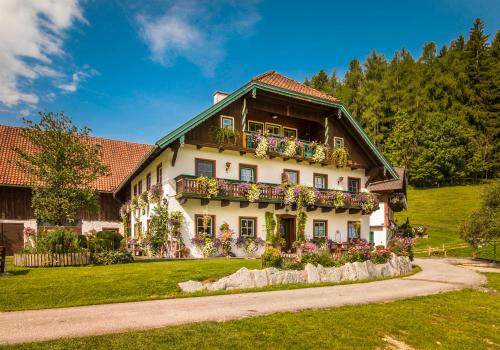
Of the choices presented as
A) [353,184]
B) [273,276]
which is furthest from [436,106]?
[273,276]

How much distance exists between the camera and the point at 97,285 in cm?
1195

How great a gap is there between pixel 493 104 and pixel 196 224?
60.0 meters

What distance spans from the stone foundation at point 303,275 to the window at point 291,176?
344 inches

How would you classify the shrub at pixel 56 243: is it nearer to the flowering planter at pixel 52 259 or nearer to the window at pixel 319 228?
the flowering planter at pixel 52 259

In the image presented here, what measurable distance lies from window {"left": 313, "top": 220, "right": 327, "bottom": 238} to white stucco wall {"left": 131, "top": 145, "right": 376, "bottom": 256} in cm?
30

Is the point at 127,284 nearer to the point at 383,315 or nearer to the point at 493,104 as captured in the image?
the point at 383,315

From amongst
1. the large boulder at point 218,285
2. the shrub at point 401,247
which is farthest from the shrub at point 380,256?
the large boulder at point 218,285

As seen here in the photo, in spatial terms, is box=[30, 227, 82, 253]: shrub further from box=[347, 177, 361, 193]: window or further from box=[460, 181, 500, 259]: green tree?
box=[460, 181, 500, 259]: green tree

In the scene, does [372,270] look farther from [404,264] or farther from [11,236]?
[11,236]

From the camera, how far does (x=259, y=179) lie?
24.8 meters

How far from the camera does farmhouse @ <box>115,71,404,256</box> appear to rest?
22.4m

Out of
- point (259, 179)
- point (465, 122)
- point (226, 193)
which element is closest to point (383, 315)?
point (226, 193)

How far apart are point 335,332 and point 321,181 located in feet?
64.8

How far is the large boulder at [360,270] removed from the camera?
1666cm
